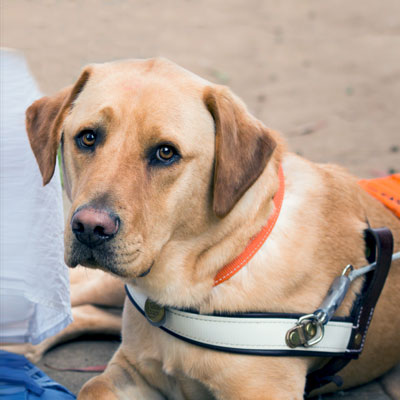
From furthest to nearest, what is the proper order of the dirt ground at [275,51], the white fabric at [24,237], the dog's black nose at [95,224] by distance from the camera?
the dirt ground at [275,51] < the white fabric at [24,237] < the dog's black nose at [95,224]

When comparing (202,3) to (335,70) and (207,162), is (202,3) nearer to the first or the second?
(335,70)

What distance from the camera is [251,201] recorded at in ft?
8.23

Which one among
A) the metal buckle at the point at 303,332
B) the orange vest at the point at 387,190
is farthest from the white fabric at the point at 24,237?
the orange vest at the point at 387,190

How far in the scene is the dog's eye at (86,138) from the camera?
2418 mm

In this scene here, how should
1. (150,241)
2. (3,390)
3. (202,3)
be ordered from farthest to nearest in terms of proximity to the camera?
(202,3) < (3,390) < (150,241)

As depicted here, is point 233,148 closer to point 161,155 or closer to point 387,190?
point 161,155

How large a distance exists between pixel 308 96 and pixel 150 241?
5.24 metres

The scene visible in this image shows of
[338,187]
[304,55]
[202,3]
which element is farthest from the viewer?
[202,3]

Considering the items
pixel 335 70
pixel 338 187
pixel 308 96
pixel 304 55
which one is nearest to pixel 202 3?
pixel 304 55

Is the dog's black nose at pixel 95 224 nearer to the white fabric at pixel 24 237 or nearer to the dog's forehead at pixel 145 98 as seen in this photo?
the dog's forehead at pixel 145 98

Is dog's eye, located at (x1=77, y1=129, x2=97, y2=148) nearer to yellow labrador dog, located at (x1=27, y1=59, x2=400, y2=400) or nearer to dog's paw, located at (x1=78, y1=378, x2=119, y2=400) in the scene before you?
yellow labrador dog, located at (x1=27, y1=59, x2=400, y2=400)

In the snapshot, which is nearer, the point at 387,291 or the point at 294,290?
the point at 294,290

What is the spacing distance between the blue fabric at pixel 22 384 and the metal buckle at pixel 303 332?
0.94 m

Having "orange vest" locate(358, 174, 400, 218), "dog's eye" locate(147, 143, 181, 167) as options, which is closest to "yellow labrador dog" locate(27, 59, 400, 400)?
"dog's eye" locate(147, 143, 181, 167)
